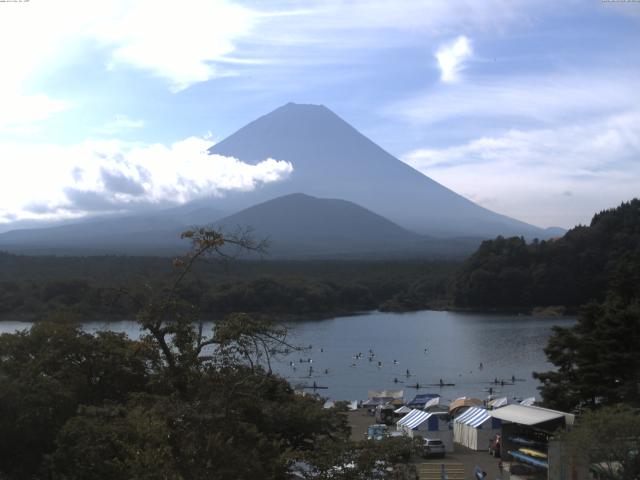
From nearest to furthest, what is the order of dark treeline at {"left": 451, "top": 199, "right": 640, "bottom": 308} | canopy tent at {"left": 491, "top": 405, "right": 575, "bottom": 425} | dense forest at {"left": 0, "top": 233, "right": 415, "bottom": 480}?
dense forest at {"left": 0, "top": 233, "right": 415, "bottom": 480} < canopy tent at {"left": 491, "top": 405, "right": 575, "bottom": 425} < dark treeline at {"left": 451, "top": 199, "right": 640, "bottom": 308}

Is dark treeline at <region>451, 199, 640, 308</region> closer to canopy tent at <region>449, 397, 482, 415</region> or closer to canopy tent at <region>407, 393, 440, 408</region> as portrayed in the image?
A: canopy tent at <region>407, 393, 440, 408</region>

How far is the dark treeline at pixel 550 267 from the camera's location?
118 ft

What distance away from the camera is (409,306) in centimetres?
Answer: 3953

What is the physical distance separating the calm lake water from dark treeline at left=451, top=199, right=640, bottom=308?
7.70 feet

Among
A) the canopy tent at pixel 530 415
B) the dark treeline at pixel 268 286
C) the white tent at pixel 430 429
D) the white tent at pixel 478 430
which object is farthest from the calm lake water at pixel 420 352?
the canopy tent at pixel 530 415

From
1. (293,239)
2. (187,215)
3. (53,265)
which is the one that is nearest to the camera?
(53,265)

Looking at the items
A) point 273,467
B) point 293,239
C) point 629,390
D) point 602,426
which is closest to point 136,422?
point 273,467

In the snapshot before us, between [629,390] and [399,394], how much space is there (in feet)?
26.4

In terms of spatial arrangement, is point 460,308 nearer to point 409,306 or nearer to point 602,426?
point 409,306

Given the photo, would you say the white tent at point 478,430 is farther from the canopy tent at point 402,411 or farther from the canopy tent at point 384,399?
the canopy tent at point 384,399

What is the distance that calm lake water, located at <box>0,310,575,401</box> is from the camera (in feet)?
67.9

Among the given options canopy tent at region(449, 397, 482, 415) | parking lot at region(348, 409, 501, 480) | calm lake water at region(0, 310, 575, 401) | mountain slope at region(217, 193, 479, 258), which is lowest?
calm lake water at region(0, 310, 575, 401)

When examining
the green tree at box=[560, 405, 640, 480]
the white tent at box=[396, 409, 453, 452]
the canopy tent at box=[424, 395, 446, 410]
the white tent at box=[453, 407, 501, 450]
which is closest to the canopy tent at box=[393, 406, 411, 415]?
the canopy tent at box=[424, 395, 446, 410]

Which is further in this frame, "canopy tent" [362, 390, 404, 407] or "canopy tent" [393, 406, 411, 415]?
"canopy tent" [362, 390, 404, 407]
